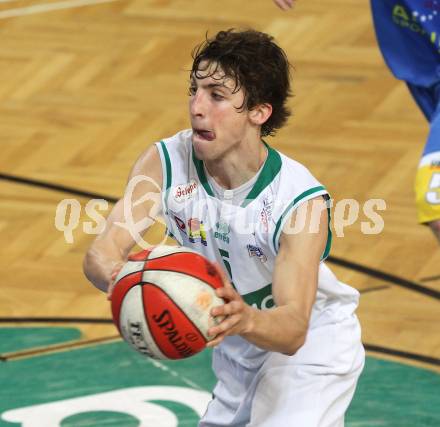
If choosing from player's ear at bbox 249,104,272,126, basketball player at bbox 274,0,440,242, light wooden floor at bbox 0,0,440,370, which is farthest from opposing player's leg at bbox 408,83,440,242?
player's ear at bbox 249,104,272,126

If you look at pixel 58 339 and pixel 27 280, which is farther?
pixel 27 280

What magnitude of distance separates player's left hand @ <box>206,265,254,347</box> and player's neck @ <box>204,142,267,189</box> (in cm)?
74

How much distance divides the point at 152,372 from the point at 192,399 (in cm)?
33

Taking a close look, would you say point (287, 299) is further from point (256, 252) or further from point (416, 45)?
Answer: point (416, 45)

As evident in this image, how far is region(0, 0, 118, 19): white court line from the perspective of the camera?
1164 centimetres

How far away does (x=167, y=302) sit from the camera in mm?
4168

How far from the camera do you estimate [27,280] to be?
292 inches

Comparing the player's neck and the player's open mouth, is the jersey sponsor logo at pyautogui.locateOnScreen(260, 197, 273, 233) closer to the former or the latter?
the player's neck

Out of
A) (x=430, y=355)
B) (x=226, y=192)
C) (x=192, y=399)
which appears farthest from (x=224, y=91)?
(x=430, y=355)

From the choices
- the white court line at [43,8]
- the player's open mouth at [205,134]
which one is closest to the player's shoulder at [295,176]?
the player's open mouth at [205,134]

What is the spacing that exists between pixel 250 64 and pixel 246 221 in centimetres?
53

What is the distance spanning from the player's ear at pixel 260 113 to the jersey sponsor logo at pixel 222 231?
364mm

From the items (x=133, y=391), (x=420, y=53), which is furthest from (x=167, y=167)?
(x=420, y=53)

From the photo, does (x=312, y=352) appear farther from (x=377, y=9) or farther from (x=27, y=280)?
(x=27, y=280)
